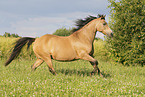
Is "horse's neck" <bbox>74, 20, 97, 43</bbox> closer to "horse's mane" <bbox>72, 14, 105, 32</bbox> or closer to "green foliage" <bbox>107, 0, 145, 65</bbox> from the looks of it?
"horse's mane" <bbox>72, 14, 105, 32</bbox>

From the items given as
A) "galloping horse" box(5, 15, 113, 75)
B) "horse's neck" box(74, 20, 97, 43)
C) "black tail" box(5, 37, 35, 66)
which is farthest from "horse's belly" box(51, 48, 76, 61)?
"black tail" box(5, 37, 35, 66)

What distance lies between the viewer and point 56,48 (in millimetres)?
7711

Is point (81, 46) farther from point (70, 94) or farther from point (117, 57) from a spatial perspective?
point (117, 57)

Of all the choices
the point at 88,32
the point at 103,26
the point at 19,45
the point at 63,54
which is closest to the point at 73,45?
the point at 63,54

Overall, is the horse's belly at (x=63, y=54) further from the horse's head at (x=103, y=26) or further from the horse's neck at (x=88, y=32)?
the horse's head at (x=103, y=26)

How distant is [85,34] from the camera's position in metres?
8.09

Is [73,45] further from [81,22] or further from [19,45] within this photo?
[19,45]

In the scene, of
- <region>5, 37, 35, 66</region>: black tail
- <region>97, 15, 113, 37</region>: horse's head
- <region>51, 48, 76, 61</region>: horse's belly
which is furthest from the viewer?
<region>5, 37, 35, 66</region>: black tail

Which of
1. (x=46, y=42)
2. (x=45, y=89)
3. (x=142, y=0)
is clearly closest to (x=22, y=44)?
(x=46, y=42)

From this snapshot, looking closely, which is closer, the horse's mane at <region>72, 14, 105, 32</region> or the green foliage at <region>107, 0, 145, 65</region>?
the horse's mane at <region>72, 14, 105, 32</region>

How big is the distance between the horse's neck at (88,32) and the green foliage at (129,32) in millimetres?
6257

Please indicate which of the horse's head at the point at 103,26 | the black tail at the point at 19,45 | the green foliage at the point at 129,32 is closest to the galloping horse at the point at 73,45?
the horse's head at the point at 103,26

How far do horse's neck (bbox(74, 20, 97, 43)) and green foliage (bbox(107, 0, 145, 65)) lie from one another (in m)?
6.26

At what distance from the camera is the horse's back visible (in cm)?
773
